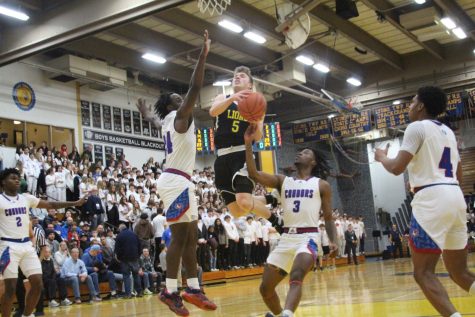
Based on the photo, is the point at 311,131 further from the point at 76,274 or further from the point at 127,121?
the point at 76,274

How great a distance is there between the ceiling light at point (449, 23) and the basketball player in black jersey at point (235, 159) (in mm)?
16639

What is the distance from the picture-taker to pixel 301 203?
18.4 feet

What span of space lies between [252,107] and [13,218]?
358 cm

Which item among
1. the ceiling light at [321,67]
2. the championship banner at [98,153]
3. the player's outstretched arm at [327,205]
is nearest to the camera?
the player's outstretched arm at [327,205]

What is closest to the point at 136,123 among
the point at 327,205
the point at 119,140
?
the point at 119,140

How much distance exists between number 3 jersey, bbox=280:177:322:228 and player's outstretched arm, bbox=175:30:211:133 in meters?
1.19

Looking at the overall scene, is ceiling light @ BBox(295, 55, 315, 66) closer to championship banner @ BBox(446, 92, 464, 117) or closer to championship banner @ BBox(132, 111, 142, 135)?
championship banner @ BBox(446, 92, 464, 117)

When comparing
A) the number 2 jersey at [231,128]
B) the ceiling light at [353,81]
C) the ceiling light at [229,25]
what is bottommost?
the number 2 jersey at [231,128]

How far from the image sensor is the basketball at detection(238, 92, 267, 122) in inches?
227

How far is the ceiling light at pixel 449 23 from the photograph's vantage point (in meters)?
21.0

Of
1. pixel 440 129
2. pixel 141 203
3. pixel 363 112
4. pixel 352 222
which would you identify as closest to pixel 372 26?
pixel 363 112

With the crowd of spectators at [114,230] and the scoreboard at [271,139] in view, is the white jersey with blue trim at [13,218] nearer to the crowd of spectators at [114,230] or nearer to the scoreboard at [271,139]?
the crowd of spectators at [114,230]

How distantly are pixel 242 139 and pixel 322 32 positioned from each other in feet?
57.4

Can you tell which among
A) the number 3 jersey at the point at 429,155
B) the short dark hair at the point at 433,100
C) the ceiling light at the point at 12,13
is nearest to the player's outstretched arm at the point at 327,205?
the number 3 jersey at the point at 429,155
